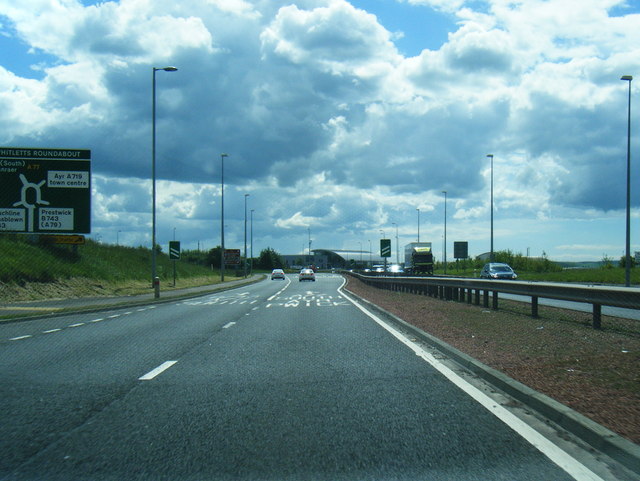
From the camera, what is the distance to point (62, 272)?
1558 inches

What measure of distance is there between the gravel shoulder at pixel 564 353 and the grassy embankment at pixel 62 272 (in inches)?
899

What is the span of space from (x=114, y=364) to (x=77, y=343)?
3.35 meters

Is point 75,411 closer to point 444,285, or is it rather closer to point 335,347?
point 335,347

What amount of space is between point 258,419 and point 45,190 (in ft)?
85.0

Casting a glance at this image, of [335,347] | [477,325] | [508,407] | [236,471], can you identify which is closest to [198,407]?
[236,471]

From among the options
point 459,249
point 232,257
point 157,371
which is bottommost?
point 157,371

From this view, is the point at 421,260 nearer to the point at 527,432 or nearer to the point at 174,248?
the point at 174,248

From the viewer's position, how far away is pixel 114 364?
1006 cm

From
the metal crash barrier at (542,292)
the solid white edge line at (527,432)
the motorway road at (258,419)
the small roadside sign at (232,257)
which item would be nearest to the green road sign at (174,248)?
the metal crash barrier at (542,292)

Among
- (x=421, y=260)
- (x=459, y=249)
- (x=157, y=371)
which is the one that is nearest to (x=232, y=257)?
(x=421, y=260)

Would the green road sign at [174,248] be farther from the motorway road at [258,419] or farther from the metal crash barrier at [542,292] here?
the motorway road at [258,419]

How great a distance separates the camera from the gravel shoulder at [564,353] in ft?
21.1

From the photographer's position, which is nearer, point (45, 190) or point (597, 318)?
point (597, 318)

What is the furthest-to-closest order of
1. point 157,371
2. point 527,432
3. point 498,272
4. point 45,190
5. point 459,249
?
point 459,249 → point 498,272 → point 45,190 → point 157,371 → point 527,432
